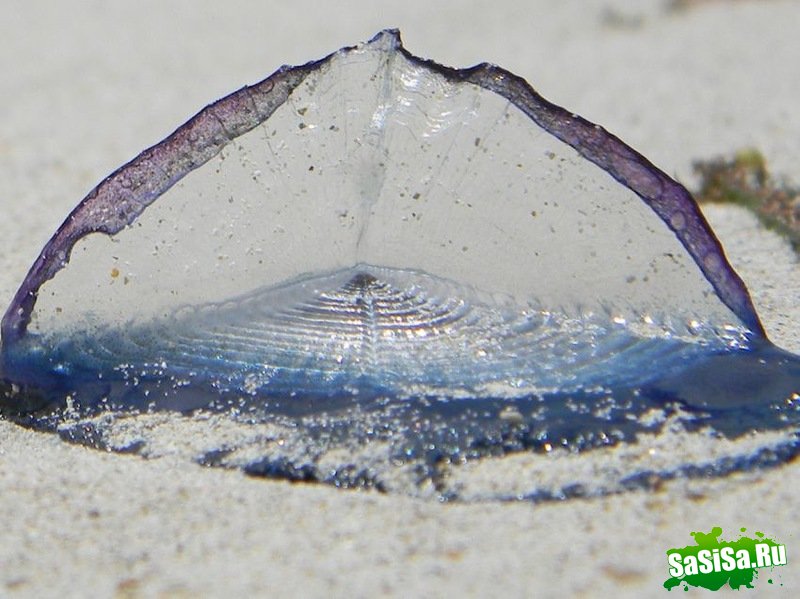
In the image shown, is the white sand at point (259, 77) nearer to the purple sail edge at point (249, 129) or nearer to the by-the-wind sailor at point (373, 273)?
the by-the-wind sailor at point (373, 273)

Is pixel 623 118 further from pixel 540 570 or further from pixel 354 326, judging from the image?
pixel 540 570

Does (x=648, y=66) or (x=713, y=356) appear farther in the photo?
(x=648, y=66)

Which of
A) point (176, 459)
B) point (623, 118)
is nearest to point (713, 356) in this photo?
point (176, 459)

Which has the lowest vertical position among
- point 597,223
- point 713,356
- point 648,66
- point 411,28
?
point 713,356

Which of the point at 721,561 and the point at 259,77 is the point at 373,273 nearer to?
the point at 721,561

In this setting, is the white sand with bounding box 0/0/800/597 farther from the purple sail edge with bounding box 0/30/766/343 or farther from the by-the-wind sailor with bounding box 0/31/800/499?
the purple sail edge with bounding box 0/30/766/343

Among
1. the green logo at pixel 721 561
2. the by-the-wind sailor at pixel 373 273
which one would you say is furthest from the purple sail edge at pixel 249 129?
the green logo at pixel 721 561

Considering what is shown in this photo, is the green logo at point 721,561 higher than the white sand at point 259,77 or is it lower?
lower
